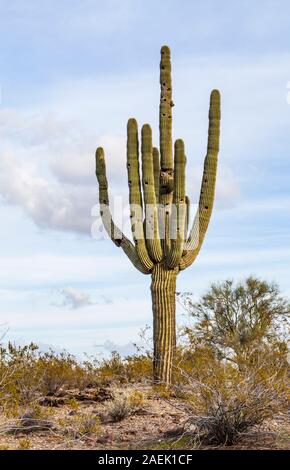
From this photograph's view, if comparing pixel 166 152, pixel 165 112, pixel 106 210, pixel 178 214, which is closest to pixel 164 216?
pixel 178 214

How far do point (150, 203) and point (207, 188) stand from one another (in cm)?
126

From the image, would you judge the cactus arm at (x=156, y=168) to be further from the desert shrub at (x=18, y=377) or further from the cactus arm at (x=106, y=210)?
the desert shrub at (x=18, y=377)

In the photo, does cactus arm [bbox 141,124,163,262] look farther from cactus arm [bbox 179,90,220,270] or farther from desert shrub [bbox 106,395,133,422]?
desert shrub [bbox 106,395,133,422]

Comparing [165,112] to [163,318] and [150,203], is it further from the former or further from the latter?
[163,318]

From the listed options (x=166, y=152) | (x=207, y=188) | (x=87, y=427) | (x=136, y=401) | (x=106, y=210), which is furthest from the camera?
(x=106, y=210)

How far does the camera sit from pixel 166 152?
1473 cm

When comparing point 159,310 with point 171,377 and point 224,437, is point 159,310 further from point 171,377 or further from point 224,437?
point 224,437

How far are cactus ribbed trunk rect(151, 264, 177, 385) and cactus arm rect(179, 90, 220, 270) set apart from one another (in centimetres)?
54

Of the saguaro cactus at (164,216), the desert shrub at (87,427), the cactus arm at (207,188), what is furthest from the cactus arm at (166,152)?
the desert shrub at (87,427)

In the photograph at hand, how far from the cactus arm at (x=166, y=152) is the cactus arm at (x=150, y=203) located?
190 mm

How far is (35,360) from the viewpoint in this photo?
1504cm

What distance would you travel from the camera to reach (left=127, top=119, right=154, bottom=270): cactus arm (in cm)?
1462

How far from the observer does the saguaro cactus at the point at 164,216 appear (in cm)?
1442

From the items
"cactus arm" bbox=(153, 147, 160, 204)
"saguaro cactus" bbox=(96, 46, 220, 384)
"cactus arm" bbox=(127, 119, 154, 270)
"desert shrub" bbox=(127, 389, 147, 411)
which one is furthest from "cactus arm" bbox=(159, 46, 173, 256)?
"desert shrub" bbox=(127, 389, 147, 411)
